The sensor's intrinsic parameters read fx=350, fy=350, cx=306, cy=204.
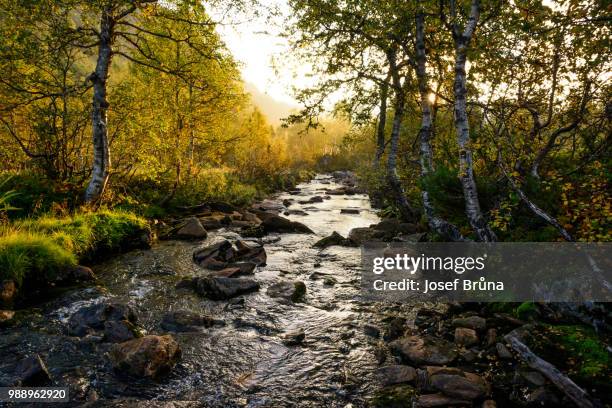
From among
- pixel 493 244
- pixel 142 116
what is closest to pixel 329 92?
pixel 142 116

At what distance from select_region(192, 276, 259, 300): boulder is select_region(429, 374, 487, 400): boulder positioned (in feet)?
20.6

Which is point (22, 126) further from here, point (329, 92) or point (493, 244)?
point (493, 244)

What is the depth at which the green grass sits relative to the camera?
954 cm

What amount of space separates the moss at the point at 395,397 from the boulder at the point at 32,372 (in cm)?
571

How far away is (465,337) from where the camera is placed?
23.8 ft

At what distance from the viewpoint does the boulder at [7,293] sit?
28.7 ft

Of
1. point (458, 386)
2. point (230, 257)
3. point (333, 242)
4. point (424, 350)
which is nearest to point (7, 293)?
point (230, 257)

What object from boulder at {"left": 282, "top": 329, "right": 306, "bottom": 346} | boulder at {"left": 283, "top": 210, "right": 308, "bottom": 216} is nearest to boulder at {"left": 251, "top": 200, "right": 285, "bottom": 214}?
boulder at {"left": 283, "top": 210, "right": 308, "bottom": 216}

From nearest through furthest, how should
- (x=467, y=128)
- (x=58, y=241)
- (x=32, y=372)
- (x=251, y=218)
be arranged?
1. (x=32, y=372)
2. (x=467, y=128)
3. (x=58, y=241)
4. (x=251, y=218)

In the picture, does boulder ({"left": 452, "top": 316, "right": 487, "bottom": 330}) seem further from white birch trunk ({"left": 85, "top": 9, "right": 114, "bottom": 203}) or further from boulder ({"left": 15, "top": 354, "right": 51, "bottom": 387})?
white birch trunk ({"left": 85, "top": 9, "right": 114, "bottom": 203})

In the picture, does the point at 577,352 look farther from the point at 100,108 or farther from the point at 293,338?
the point at 100,108

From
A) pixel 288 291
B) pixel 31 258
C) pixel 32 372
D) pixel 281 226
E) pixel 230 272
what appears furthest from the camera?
pixel 281 226

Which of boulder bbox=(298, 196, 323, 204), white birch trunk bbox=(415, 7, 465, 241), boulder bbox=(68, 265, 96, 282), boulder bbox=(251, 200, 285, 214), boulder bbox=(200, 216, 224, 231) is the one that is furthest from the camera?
boulder bbox=(298, 196, 323, 204)

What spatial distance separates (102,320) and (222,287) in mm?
3284
